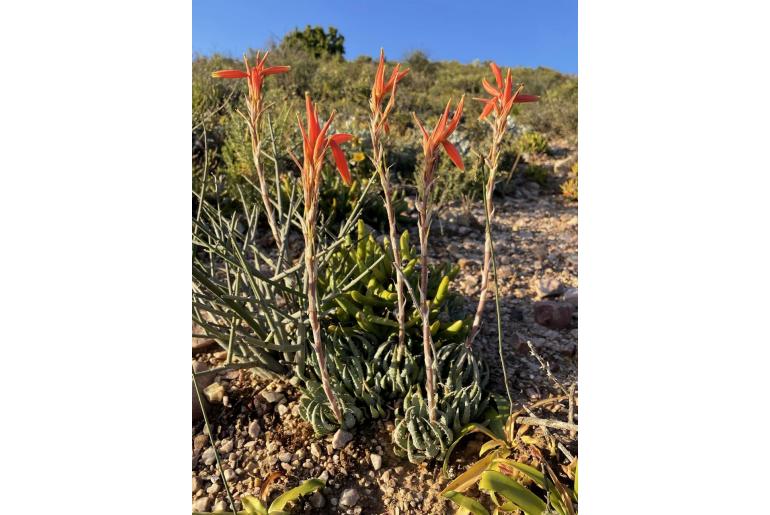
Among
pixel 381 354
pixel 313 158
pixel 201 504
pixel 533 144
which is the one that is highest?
pixel 533 144

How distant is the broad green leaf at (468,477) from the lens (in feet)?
3.39

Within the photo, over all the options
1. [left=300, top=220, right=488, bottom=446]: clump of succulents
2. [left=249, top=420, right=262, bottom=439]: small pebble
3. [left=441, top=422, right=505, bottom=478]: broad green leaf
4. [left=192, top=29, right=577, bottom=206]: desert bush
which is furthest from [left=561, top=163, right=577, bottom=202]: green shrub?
[left=249, top=420, right=262, bottom=439]: small pebble

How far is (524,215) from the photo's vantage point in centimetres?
303

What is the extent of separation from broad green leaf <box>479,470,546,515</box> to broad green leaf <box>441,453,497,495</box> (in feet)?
0.33

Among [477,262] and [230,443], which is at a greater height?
[477,262]

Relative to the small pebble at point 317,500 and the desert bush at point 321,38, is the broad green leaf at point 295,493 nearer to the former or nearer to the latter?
the small pebble at point 317,500

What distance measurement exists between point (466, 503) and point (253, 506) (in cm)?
44

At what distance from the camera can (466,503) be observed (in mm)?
966

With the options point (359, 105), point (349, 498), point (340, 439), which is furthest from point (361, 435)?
point (359, 105)

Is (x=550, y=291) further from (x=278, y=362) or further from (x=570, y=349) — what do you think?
(x=278, y=362)

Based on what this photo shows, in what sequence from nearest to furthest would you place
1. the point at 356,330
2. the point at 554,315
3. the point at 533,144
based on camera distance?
the point at 356,330 < the point at 554,315 < the point at 533,144

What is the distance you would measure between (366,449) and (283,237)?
588 mm

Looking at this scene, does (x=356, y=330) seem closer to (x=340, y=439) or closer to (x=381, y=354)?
(x=381, y=354)
